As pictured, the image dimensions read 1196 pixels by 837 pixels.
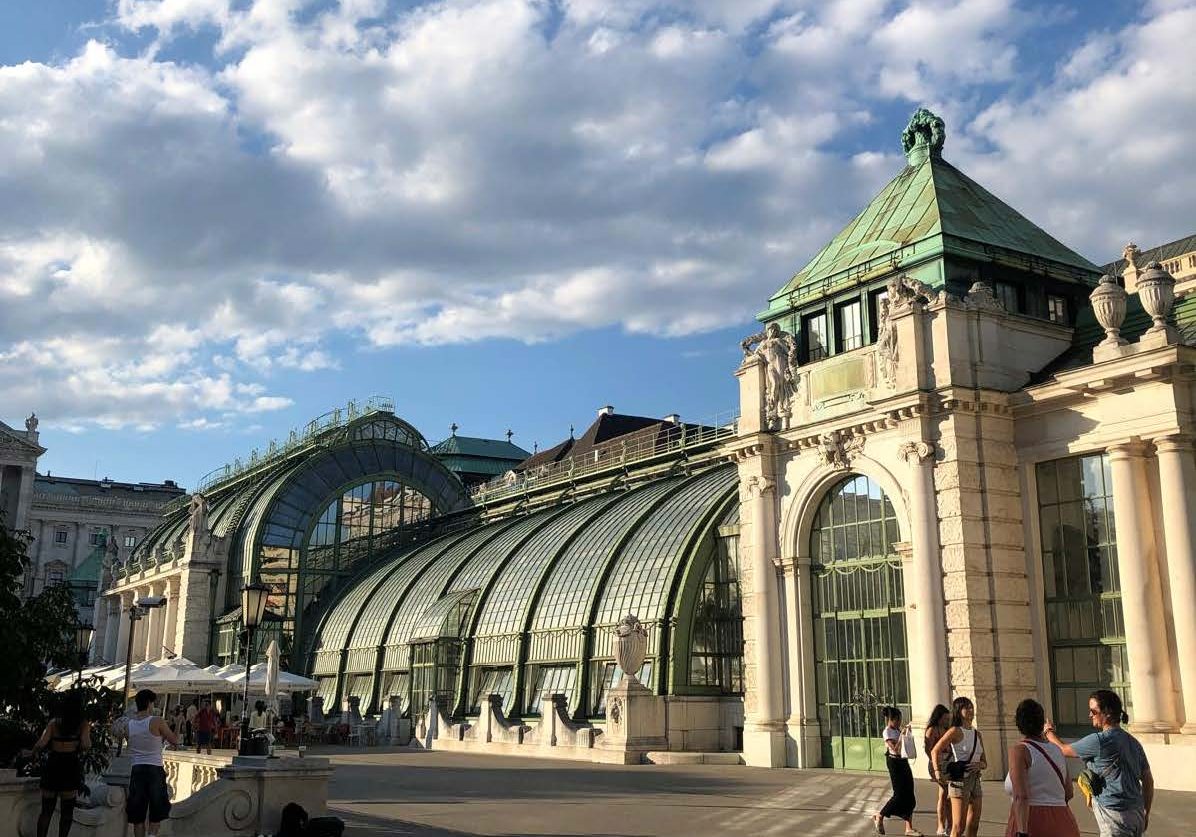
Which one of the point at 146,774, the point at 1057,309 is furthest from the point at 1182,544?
the point at 146,774

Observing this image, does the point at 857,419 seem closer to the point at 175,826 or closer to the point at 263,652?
the point at 175,826

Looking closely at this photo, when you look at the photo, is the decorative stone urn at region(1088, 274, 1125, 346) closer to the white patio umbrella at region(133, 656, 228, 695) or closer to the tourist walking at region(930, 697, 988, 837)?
the tourist walking at region(930, 697, 988, 837)

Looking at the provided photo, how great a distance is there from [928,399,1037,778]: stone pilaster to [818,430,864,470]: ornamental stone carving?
2782 millimetres

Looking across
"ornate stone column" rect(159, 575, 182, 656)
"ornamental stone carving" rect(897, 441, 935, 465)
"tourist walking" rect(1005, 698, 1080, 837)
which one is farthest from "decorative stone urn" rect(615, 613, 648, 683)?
"ornate stone column" rect(159, 575, 182, 656)

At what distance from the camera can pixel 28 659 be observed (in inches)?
668

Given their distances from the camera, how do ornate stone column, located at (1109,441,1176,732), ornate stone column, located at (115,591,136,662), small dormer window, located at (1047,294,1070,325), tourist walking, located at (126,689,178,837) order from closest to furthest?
Result: tourist walking, located at (126,689,178,837) → ornate stone column, located at (1109,441,1176,732) → small dormer window, located at (1047,294,1070,325) → ornate stone column, located at (115,591,136,662)

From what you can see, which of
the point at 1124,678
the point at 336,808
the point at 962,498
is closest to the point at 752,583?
the point at 962,498

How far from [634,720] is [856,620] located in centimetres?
731

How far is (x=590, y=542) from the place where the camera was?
4309cm

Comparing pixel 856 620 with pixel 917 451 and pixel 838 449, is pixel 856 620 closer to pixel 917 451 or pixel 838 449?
pixel 838 449

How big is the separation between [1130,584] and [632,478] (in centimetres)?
2614

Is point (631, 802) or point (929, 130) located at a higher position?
point (929, 130)

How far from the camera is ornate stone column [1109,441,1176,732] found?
78.9ft

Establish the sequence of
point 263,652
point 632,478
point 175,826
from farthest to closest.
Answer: point 263,652 → point 632,478 → point 175,826
